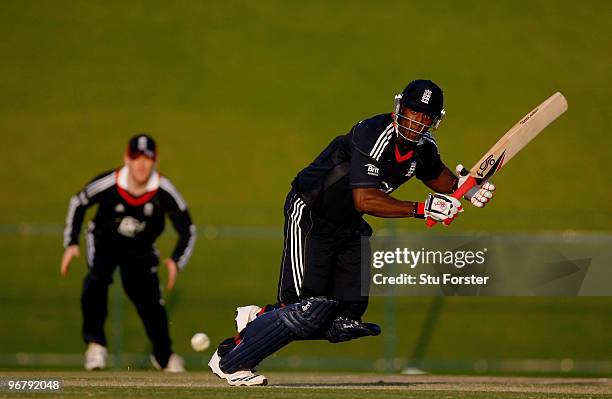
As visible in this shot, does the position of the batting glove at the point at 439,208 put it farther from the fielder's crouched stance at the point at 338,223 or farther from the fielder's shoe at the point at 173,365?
the fielder's shoe at the point at 173,365

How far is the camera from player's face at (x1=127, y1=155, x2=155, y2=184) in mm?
11406

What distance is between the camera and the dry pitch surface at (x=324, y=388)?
806cm

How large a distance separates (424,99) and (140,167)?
371cm

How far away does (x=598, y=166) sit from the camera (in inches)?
850

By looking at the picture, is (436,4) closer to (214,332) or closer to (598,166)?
(598,166)

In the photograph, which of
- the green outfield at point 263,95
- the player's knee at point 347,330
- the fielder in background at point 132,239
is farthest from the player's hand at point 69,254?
the green outfield at point 263,95

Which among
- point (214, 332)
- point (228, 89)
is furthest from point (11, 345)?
point (228, 89)

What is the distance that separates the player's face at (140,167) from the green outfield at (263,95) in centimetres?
495

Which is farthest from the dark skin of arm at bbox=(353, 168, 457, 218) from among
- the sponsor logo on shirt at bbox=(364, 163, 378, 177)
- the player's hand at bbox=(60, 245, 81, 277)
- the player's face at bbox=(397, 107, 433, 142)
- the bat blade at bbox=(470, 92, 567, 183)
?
the player's hand at bbox=(60, 245, 81, 277)

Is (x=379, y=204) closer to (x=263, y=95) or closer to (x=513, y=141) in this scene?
(x=513, y=141)

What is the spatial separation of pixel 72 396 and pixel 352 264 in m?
2.24

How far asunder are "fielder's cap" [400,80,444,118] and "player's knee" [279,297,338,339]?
4.74 ft

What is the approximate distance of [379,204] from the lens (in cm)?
842

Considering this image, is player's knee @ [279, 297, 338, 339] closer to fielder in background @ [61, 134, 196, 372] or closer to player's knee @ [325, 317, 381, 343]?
player's knee @ [325, 317, 381, 343]
